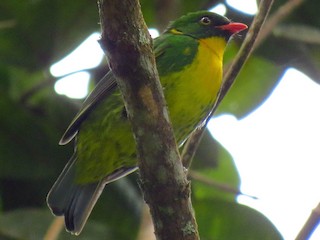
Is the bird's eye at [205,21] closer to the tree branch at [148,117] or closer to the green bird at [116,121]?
the green bird at [116,121]

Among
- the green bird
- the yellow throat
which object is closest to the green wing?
the green bird

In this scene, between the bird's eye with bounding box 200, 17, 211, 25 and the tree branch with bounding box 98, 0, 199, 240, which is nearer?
the tree branch with bounding box 98, 0, 199, 240

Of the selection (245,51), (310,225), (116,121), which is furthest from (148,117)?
(116,121)

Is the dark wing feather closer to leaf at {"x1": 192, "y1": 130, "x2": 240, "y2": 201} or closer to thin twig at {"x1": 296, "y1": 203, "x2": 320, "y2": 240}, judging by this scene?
A: leaf at {"x1": 192, "y1": 130, "x2": 240, "y2": 201}

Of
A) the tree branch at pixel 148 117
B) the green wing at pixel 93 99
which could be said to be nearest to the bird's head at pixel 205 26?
the green wing at pixel 93 99

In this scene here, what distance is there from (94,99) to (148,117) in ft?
3.67

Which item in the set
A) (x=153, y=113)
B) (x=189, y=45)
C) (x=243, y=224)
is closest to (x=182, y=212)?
(x=153, y=113)

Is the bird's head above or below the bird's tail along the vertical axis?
above

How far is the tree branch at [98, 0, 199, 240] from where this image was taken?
8.89 feet

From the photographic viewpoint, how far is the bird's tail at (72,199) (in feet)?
13.1

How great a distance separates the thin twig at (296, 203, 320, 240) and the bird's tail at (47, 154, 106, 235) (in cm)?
139

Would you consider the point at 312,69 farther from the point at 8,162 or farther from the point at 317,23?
the point at 8,162

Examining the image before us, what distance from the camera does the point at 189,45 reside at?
4.13 m

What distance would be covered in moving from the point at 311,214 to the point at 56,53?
256 centimetres
